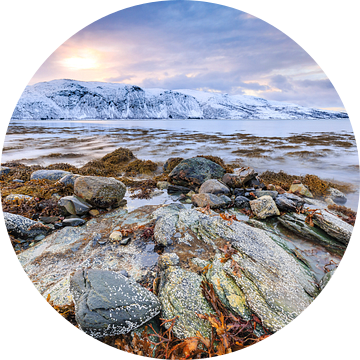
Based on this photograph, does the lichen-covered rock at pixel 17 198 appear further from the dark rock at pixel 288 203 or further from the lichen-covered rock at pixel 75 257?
the dark rock at pixel 288 203

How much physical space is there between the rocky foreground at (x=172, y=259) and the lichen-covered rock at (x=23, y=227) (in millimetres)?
19

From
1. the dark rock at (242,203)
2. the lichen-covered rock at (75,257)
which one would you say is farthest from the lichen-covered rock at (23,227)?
the dark rock at (242,203)

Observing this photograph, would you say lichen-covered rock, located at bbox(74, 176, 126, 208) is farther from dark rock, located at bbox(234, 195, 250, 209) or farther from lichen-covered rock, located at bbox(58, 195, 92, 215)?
dark rock, located at bbox(234, 195, 250, 209)

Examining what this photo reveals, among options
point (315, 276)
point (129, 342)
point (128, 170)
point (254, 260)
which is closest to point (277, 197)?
point (315, 276)

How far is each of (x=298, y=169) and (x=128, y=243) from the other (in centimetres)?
1180

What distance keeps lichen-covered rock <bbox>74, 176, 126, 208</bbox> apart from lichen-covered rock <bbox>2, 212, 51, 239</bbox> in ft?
4.61

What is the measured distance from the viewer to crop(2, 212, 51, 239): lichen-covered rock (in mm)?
4211

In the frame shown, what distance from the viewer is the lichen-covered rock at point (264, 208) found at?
546cm

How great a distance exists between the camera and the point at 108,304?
2289 mm

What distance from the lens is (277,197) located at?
20.3ft

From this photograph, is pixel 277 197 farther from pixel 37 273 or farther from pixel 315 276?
pixel 37 273

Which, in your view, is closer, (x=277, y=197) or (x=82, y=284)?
(x=82, y=284)

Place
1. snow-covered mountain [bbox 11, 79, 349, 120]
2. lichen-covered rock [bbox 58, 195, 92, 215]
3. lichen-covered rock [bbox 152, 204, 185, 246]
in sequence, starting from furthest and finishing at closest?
1. snow-covered mountain [bbox 11, 79, 349, 120]
2. lichen-covered rock [bbox 58, 195, 92, 215]
3. lichen-covered rock [bbox 152, 204, 185, 246]

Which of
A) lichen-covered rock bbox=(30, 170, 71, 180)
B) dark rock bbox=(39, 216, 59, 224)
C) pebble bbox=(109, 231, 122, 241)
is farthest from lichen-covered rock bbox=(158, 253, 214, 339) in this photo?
lichen-covered rock bbox=(30, 170, 71, 180)
